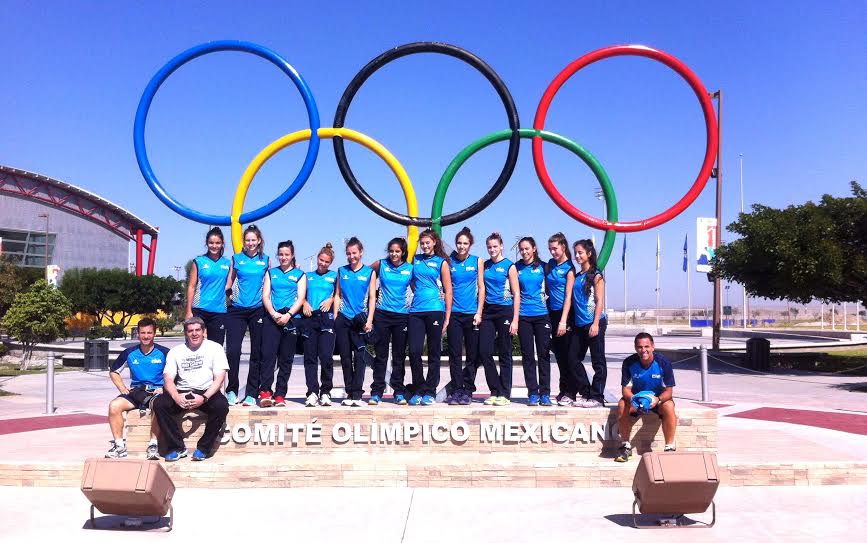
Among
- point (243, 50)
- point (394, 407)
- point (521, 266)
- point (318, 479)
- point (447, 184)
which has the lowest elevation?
point (318, 479)

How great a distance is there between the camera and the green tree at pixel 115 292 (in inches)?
2013

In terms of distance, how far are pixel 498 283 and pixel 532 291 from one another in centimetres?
35

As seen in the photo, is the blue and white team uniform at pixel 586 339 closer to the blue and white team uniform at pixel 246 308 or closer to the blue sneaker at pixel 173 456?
the blue and white team uniform at pixel 246 308

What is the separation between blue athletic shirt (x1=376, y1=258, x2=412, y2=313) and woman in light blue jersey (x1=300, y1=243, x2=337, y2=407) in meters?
0.52

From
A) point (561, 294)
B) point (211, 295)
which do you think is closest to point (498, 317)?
point (561, 294)

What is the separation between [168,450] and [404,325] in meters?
2.48

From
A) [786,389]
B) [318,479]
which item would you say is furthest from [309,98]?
[786,389]

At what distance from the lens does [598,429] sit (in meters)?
6.87

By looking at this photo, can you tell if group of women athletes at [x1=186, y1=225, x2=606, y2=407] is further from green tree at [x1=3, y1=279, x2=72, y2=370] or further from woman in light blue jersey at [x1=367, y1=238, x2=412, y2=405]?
green tree at [x1=3, y1=279, x2=72, y2=370]

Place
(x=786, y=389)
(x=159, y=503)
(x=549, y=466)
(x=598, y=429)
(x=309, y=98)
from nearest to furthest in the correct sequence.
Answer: (x=159, y=503) < (x=549, y=466) < (x=598, y=429) < (x=309, y=98) < (x=786, y=389)

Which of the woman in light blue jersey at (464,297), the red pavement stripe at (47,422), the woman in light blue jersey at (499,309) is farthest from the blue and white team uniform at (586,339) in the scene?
the red pavement stripe at (47,422)

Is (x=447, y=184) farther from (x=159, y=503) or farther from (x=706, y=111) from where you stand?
(x=159, y=503)

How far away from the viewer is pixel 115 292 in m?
51.7

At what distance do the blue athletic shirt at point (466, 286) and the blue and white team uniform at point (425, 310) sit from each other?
0.15m
